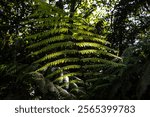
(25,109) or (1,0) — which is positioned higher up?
(1,0)

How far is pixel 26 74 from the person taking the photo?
1.77 meters

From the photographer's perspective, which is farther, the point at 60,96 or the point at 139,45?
the point at 139,45

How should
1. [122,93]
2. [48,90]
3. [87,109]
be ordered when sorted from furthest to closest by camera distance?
[48,90], [87,109], [122,93]

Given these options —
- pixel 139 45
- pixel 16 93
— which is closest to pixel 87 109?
pixel 16 93

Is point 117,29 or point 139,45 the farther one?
point 117,29

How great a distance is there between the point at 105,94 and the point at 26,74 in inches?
20.9

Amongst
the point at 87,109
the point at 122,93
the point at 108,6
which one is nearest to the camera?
the point at 122,93

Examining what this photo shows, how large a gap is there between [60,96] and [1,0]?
6951 mm

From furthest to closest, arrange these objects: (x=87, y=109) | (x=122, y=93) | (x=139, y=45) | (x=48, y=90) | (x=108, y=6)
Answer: (x=108, y=6) < (x=139, y=45) < (x=48, y=90) < (x=87, y=109) < (x=122, y=93)

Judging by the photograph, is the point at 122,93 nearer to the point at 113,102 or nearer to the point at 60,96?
the point at 113,102

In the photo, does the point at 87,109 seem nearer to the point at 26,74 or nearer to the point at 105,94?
the point at 105,94

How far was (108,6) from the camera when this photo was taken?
15859 mm

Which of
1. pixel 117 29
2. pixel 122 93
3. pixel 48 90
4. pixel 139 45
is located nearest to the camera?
pixel 122 93

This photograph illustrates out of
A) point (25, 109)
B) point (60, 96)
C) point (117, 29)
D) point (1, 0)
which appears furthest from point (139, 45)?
point (1, 0)
